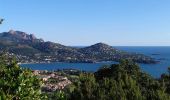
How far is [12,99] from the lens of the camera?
11.1 metres

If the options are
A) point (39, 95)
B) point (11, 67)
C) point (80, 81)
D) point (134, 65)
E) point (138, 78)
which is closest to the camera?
point (39, 95)

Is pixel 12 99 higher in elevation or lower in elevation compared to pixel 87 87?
higher

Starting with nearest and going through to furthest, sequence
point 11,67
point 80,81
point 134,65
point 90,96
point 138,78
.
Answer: point 11,67
point 90,96
point 80,81
point 138,78
point 134,65

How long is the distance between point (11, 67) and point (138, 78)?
48.1 metres

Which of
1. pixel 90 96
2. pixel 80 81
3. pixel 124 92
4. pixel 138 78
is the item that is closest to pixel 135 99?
pixel 124 92

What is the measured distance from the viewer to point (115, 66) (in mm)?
62656

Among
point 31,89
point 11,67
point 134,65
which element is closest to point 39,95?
point 31,89

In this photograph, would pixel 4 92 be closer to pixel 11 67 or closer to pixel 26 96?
pixel 26 96

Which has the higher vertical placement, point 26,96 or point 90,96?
point 26,96

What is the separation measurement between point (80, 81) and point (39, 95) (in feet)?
104

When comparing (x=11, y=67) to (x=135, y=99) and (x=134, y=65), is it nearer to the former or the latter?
(x=135, y=99)

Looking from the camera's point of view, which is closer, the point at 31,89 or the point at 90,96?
the point at 31,89

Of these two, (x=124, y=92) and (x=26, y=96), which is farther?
(x=124, y=92)

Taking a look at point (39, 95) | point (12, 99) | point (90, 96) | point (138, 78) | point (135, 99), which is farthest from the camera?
point (138, 78)
